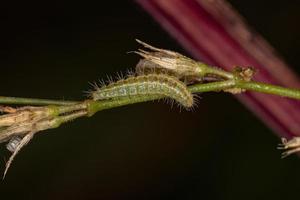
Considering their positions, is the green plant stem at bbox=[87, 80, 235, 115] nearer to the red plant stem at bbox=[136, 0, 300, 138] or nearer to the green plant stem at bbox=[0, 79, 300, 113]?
the green plant stem at bbox=[0, 79, 300, 113]

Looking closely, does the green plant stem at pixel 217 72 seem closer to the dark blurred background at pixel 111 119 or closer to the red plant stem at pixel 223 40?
the red plant stem at pixel 223 40

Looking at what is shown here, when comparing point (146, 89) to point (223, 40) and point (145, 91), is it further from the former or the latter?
point (223, 40)

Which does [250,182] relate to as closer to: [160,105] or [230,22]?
[160,105]

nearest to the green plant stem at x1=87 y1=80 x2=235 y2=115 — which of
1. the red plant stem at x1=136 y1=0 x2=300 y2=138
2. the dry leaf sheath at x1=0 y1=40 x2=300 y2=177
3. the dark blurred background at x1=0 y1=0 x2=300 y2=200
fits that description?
the dry leaf sheath at x1=0 y1=40 x2=300 y2=177

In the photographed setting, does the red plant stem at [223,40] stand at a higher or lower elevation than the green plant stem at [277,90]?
higher

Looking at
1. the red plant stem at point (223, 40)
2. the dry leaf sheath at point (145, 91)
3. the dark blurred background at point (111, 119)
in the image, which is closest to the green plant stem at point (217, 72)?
→ the dry leaf sheath at point (145, 91)

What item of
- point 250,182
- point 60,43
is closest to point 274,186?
point 250,182
